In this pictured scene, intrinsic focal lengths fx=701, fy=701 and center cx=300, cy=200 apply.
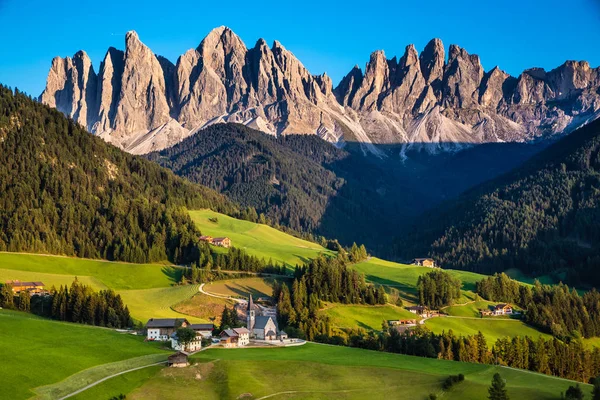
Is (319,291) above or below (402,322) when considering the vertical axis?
above

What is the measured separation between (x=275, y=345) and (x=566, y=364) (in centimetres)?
4619

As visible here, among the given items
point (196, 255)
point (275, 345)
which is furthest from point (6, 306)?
point (196, 255)

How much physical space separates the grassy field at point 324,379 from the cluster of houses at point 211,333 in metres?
6.73

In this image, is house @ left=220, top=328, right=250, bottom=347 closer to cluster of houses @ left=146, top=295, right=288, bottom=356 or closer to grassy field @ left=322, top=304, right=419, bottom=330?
cluster of houses @ left=146, top=295, right=288, bottom=356

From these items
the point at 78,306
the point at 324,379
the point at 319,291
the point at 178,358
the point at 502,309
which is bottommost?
the point at 324,379

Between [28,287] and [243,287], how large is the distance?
48474mm

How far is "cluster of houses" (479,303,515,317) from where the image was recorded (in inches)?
6592

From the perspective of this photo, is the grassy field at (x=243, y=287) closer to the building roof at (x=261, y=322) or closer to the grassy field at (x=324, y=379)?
the building roof at (x=261, y=322)

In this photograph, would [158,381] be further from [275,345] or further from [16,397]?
[275,345]

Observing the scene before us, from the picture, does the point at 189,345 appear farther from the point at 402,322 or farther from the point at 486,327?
the point at 486,327

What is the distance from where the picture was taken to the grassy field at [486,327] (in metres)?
146

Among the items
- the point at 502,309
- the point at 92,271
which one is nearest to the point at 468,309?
the point at 502,309

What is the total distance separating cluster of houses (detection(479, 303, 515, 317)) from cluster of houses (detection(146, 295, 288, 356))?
223 feet

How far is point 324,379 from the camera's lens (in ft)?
278
